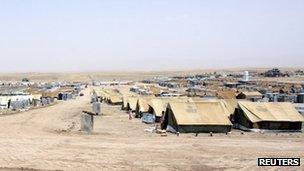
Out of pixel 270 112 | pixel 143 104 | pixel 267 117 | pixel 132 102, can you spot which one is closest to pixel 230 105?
pixel 270 112

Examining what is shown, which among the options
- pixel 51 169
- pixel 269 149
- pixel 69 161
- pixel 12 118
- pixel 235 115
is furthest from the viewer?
pixel 12 118

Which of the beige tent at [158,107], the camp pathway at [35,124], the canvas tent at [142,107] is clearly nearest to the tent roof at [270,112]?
the beige tent at [158,107]

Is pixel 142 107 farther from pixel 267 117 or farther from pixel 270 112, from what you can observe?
pixel 267 117

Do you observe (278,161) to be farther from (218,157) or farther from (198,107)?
(198,107)

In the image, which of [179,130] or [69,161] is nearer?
[69,161]

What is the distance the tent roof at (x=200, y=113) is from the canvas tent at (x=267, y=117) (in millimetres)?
1494

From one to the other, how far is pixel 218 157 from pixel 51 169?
8.41 metres

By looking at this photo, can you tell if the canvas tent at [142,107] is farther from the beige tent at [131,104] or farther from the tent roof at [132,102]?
the tent roof at [132,102]

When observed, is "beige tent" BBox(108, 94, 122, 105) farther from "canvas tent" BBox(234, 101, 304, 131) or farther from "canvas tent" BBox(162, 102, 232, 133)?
"canvas tent" BBox(234, 101, 304, 131)

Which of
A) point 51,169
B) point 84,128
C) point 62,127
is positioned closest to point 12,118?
point 62,127

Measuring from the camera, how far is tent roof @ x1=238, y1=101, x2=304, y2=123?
37594mm

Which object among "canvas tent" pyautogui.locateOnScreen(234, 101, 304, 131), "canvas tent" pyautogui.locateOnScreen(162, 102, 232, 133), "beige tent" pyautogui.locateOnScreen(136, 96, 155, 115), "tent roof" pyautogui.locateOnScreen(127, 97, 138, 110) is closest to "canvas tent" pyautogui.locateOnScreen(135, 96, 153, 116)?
"beige tent" pyautogui.locateOnScreen(136, 96, 155, 115)

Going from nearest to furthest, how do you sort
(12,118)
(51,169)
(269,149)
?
(51,169)
(269,149)
(12,118)

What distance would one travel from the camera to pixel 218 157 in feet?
85.2
